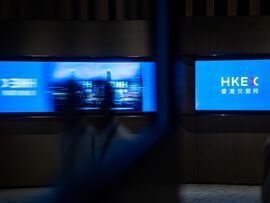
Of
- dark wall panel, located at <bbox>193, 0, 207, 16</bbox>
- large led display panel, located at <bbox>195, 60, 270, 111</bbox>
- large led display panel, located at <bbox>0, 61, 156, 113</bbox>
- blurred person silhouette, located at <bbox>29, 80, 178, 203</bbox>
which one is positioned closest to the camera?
blurred person silhouette, located at <bbox>29, 80, 178, 203</bbox>

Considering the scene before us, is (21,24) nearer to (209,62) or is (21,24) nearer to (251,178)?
(209,62)

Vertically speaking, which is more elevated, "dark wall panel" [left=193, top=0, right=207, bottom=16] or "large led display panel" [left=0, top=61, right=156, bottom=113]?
"dark wall panel" [left=193, top=0, right=207, bottom=16]

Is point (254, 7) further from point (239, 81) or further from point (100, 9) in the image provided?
point (100, 9)

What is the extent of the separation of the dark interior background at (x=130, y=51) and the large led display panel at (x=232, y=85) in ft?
0.37

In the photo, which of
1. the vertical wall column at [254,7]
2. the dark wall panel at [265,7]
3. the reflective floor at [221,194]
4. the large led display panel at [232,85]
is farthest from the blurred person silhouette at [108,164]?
the dark wall panel at [265,7]

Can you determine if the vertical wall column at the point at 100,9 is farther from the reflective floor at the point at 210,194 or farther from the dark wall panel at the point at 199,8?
the reflective floor at the point at 210,194

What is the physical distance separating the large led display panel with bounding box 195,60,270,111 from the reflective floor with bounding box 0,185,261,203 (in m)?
1.00

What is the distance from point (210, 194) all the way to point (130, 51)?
79.5 inches

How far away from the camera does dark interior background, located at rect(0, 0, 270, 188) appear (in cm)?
529

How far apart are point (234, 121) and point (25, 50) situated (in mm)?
2797

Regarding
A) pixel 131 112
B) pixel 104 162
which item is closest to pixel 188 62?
pixel 131 112

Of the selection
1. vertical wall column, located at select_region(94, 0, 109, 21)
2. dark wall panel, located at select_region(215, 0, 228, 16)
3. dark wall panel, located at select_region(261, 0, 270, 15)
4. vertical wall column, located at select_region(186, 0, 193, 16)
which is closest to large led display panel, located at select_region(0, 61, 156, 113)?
vertical wall column, located at select_region(94, 0, 109, 21)

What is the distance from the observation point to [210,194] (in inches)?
198

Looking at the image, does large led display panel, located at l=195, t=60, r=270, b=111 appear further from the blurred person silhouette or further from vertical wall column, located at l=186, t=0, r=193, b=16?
the blurred person silhouette
